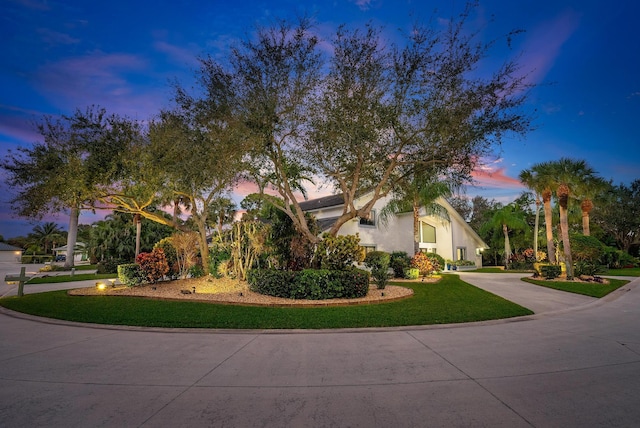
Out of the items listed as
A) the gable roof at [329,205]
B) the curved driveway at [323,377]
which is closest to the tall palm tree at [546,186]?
the gable roof at [329,205]

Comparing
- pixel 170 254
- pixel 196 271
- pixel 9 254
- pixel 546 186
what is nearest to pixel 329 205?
pixel 196 271

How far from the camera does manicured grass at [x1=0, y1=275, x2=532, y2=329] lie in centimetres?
836

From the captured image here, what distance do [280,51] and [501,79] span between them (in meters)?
8.28

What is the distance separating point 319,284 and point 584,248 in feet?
63.6

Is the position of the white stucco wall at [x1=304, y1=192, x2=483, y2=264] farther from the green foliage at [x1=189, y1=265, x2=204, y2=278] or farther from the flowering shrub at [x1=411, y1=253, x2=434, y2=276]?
the green foliage at [x1=189, y1=265, x2=204, y2=278]

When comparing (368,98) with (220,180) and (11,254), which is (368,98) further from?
(11,254)

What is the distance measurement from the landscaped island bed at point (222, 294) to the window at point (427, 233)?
19556mm

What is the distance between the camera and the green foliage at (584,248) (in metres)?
21.2

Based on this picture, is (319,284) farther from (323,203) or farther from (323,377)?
(323,203)

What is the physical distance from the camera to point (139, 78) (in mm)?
15453

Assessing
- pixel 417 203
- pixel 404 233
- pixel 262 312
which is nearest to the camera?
pixel 262 312

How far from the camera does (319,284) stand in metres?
11.8

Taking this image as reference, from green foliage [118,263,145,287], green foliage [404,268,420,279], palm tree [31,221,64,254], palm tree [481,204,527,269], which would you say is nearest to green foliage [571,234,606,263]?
green foliage [404,268,420,279]

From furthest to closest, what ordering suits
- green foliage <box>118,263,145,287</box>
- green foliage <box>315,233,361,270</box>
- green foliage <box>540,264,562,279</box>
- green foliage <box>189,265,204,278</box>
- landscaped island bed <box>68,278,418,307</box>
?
green foliage <box>540,264,562,279</box> → green foliage <box>189,265,204,278</box> → green foliage <box>118,263,145,287</box> → green foliage <box>315,233,361,270</box> → landscaped island bed <box>68,278,418,307</box>
